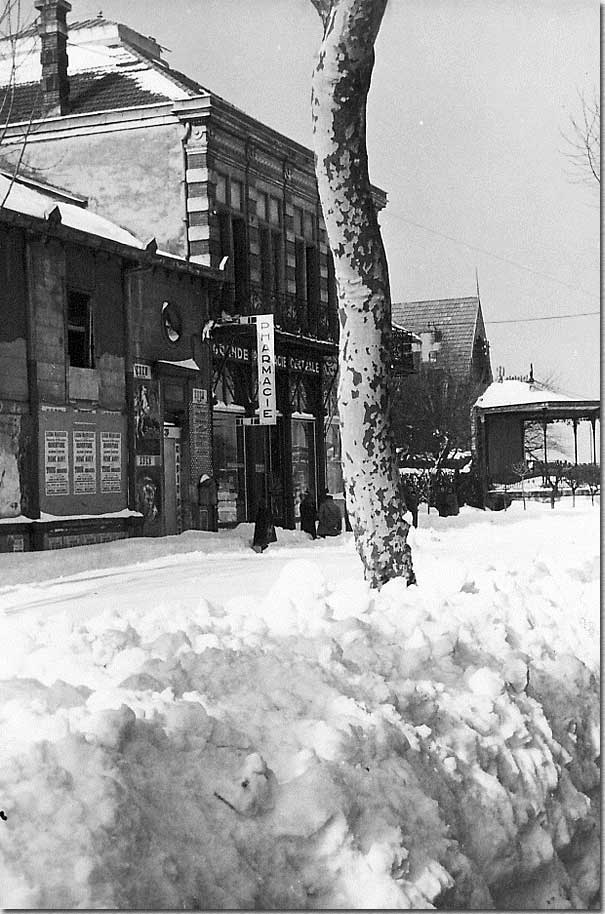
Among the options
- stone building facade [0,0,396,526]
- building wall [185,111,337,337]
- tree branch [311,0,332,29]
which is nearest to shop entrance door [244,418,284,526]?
stone building facade [0,0,396,526]

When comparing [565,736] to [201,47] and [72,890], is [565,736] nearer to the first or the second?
[72,890]

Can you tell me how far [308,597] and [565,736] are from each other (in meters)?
1.16

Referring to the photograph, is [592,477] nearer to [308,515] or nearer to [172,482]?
[308,515]

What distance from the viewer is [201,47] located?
4.88 m

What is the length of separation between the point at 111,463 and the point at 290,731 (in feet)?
9.11

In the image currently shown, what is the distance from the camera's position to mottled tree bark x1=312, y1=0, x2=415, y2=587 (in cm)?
541

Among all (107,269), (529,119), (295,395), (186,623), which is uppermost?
(529,119)

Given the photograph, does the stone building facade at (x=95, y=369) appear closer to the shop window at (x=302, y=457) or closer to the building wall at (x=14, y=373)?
the building wall at (x=14, y=373)

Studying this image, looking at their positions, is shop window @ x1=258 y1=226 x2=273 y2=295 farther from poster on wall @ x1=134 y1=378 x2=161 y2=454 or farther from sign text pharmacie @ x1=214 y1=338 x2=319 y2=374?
poster on wall @ x1=134 y1=378 x2=161 y2=454

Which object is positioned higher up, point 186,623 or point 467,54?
point 467,54

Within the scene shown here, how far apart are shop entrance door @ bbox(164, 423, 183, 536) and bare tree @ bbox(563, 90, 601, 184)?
235 cm

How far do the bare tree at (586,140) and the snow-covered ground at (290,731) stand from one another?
170 cm

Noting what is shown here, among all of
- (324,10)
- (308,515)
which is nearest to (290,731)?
(308,515)

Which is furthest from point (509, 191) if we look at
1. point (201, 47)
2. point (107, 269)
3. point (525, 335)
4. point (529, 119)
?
point (107, 269)
